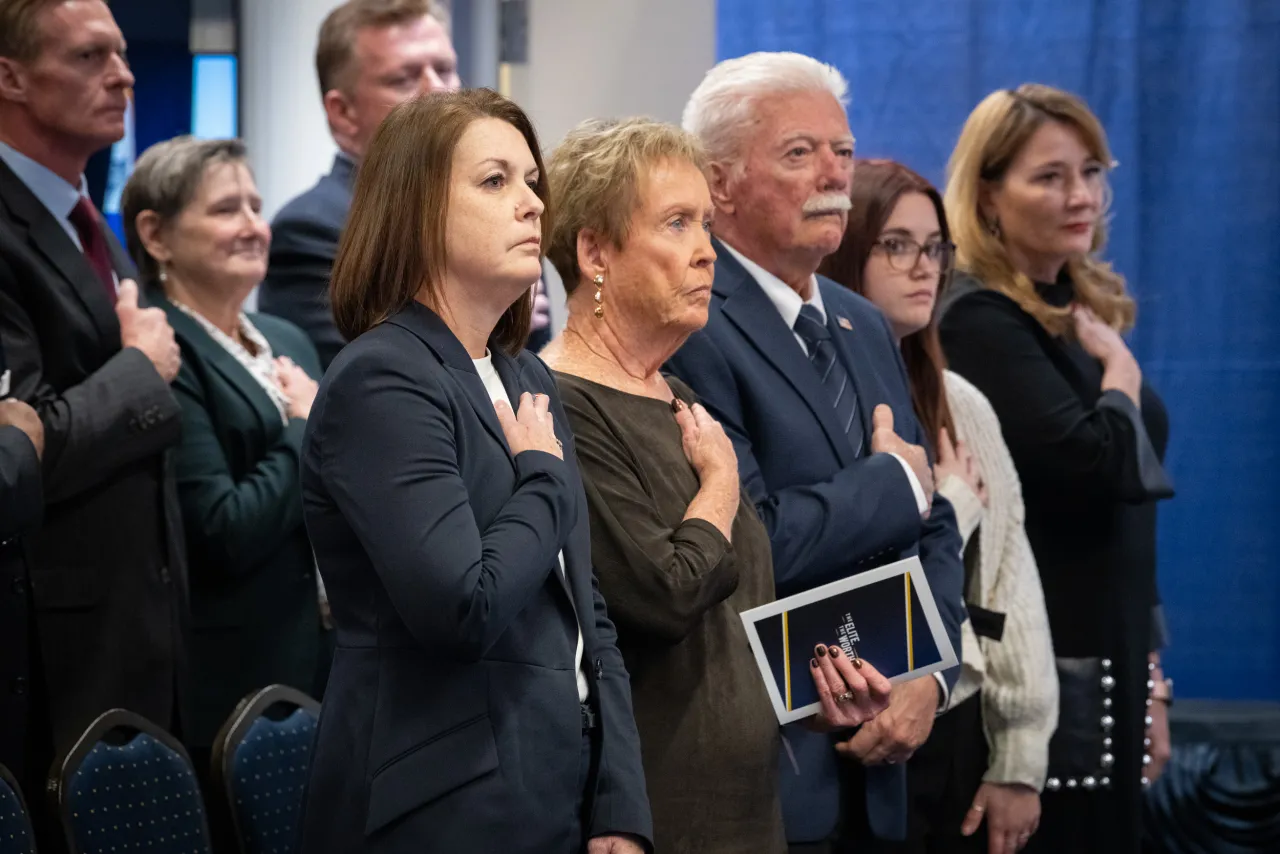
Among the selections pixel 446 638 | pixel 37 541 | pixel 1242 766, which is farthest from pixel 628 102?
pixel 446 638

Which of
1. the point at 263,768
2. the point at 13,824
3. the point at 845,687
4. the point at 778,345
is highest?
the point at 778,345

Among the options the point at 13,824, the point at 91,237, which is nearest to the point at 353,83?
the point at 91,237

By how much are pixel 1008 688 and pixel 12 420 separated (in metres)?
1.95

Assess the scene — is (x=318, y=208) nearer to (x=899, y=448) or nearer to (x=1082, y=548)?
(x=899, y=448)

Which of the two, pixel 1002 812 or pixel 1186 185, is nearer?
pixel 1002 812

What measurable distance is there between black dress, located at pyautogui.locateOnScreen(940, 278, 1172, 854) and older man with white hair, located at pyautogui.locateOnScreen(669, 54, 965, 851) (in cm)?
66

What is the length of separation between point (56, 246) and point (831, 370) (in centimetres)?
150

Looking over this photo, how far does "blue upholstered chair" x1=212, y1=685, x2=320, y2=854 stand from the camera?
273 centimetres

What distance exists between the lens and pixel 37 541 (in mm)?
3119

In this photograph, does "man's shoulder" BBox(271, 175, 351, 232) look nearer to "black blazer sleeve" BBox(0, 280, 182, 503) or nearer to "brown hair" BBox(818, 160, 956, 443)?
"black blazer sleeve" BBox(0, 280, 182, 503)

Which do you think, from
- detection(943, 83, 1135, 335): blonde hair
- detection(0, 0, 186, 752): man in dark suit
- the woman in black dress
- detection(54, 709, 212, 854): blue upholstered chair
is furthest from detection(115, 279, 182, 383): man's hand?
detection(943, 83, 1135, 335): blonde hair

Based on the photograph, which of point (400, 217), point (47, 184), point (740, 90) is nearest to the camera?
point (400, 217)

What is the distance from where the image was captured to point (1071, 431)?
3600mm

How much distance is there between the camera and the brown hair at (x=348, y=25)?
4.26 m
